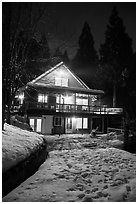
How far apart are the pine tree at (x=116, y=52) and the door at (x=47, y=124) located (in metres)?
13.8

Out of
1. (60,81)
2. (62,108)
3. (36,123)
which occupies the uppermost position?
(60,81)

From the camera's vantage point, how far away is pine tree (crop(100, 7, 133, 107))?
91.2 feet

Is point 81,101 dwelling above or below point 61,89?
below

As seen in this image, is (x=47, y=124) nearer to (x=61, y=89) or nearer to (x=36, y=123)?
(x=36, y=123)

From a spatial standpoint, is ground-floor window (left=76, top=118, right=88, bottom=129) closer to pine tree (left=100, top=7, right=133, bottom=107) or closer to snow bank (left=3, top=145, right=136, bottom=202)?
pine tree (left=100, top=7, right=133, bottom=107)

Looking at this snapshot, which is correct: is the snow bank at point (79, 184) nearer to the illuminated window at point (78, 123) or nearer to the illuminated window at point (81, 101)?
the illuminated window at point (78, 123)

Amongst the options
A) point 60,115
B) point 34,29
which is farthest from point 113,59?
point 34,29

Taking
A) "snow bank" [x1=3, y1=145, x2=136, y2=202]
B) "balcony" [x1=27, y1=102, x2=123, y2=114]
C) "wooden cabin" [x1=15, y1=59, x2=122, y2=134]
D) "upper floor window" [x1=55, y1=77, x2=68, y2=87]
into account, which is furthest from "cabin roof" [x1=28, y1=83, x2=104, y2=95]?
"snow bank" [x1=3, y1=145, x2=136, y2=202]

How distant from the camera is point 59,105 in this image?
18875mm

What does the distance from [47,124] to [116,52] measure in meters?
18.5

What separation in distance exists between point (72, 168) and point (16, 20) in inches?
285

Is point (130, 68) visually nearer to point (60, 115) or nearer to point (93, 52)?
point (93, 52)

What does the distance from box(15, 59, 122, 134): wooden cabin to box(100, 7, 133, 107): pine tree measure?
777cm

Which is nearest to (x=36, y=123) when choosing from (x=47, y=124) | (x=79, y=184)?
(x=47, y=124)
